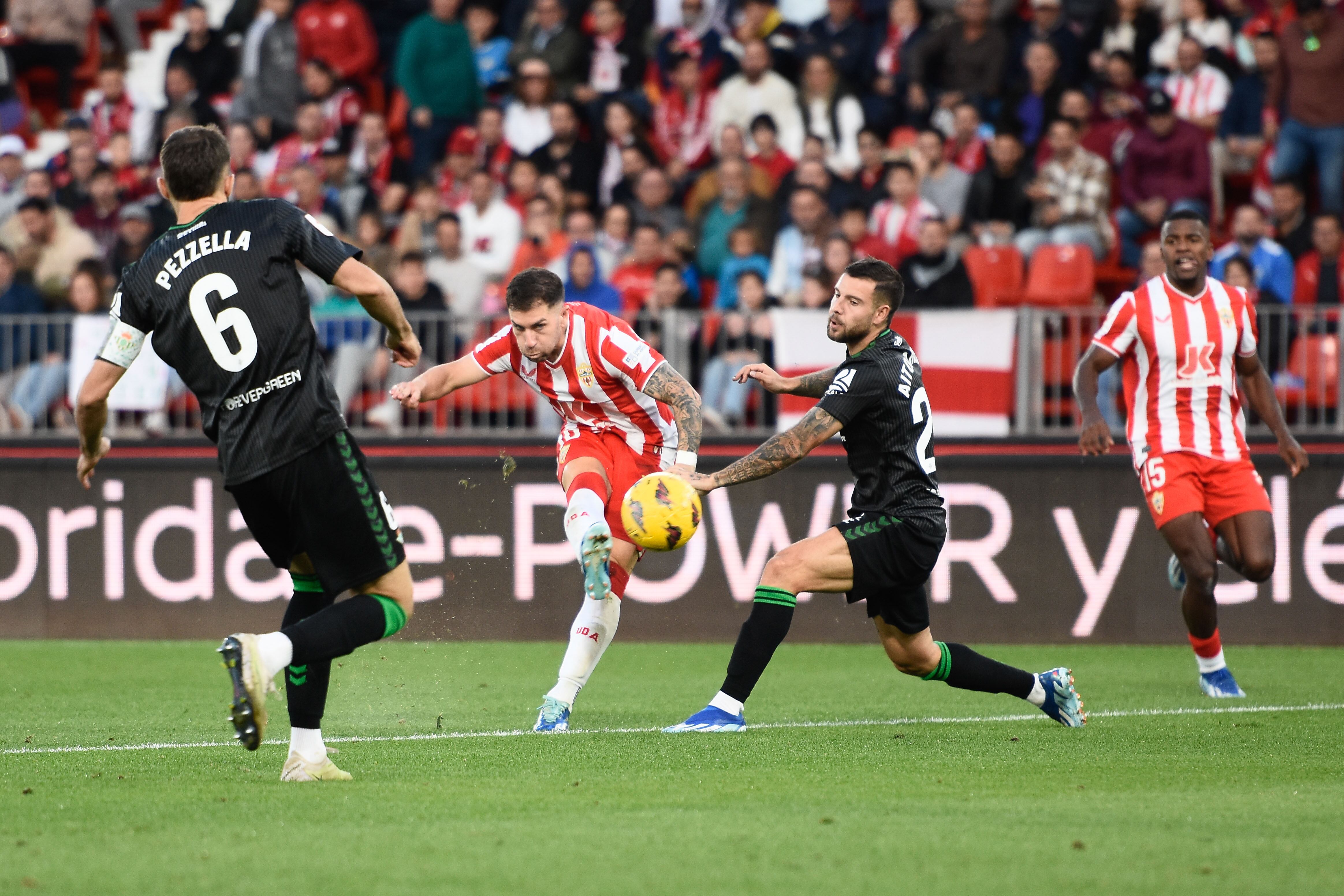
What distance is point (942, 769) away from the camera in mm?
6203

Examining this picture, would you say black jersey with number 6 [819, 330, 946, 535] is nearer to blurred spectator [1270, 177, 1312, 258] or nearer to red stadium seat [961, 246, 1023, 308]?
red stadium seat [961, 246, 1023, 308]

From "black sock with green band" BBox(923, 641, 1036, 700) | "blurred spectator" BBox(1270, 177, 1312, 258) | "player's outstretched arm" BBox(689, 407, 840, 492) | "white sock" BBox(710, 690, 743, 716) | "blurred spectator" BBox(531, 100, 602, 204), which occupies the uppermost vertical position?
"blurred spectator" BBox(531, 100, 602, 204)

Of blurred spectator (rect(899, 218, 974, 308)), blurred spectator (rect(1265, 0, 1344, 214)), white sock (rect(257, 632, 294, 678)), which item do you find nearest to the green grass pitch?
white sock (rect(257, 632, 294, 678))

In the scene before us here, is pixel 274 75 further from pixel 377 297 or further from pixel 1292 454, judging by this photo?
pixel 377 297

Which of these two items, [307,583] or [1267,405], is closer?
[307,583]

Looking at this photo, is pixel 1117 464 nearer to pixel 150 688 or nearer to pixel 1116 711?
pixel 1116 711

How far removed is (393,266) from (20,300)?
2.99 meters

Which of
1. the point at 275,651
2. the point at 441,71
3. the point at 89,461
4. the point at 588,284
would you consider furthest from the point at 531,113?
the point at 275,651

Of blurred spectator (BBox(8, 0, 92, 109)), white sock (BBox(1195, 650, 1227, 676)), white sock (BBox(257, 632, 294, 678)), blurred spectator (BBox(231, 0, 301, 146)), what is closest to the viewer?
white sock (BBox(257, 632, 294, 678))

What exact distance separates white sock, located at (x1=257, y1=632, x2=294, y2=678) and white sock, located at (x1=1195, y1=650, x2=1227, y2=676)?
205 inches

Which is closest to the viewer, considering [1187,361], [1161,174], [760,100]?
[1187,361]

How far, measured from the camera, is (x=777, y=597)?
7.18 meters

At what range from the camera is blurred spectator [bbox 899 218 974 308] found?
12.7m

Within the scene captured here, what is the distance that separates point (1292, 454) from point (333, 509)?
5639 mm
